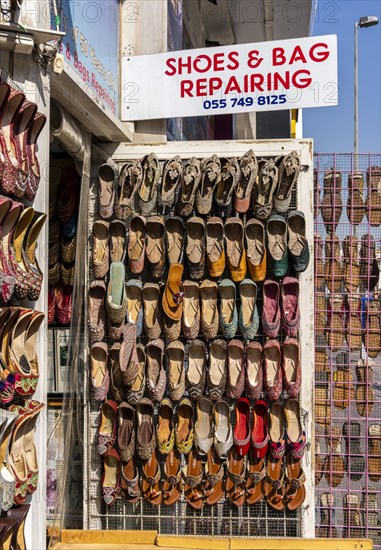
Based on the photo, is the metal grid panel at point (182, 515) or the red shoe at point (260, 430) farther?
the metal grid panel at point (182, 515)

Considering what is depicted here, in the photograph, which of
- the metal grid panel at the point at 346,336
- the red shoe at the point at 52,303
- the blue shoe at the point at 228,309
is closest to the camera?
the blue shoe at the point at 228,309

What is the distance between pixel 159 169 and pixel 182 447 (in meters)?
1.55

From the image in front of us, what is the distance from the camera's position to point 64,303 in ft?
14.9

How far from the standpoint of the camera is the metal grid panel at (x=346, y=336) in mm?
5004

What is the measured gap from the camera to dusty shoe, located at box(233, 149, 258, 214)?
439 cm

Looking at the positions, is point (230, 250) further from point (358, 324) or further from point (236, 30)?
point (236, 30)

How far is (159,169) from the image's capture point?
177 inches

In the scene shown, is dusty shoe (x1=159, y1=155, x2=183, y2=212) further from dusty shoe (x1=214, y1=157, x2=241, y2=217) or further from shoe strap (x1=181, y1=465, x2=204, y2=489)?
shoe strap (x1=181, y1=465, x2=204, y2=489)

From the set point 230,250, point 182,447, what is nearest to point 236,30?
point 230,250

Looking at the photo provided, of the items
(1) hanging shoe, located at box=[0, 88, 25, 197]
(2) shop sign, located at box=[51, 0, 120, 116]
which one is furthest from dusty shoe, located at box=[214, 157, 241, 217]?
(1) hanging shoe, located at box=[0, 88, 25, 197]

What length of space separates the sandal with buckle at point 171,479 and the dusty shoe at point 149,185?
Result: 1.36 meters

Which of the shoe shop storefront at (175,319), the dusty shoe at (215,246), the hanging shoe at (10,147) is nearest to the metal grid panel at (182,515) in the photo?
the shoe shop storefront at (175,319)

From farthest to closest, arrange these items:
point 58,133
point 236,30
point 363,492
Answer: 1. point 236,30
2. point 363,492
3. point 58,133

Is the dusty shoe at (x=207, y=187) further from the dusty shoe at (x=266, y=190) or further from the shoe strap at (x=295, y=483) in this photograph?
the shoe strap at (x=295, y=483)
